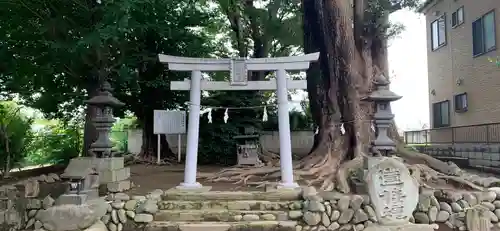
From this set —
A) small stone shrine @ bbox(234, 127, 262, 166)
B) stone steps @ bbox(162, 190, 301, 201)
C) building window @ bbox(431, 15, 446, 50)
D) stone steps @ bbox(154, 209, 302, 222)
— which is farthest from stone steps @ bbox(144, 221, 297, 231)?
building window @ bbox(431, 15, 446, 50)

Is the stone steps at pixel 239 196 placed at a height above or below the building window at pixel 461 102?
below

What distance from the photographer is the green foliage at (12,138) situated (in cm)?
1176

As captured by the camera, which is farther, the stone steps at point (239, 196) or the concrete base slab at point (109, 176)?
the concrete base slab at point (109, 176)

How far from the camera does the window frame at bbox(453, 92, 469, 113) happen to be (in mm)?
15602

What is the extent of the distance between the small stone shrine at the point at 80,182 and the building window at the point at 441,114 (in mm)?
15055

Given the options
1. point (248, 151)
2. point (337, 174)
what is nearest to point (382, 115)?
point (337, 174)

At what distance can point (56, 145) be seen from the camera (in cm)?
1548

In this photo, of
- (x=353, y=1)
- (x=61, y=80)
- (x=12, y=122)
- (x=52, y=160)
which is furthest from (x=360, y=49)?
(x=52, y=160)

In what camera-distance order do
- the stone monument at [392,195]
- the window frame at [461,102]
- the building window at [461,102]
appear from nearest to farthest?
the stone monument at [392,195] → the window frame at [461,102] → the building window at [461,102]

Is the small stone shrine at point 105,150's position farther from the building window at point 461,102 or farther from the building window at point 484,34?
the building window at point 461,102

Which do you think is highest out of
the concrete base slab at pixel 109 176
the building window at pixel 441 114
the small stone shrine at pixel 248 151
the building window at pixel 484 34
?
the building window at pixel 484 34

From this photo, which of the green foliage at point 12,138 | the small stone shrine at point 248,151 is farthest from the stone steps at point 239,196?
the green foliage at point 12,138

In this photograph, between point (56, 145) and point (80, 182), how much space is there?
9.02 m

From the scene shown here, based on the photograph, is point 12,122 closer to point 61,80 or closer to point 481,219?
point 61,80
